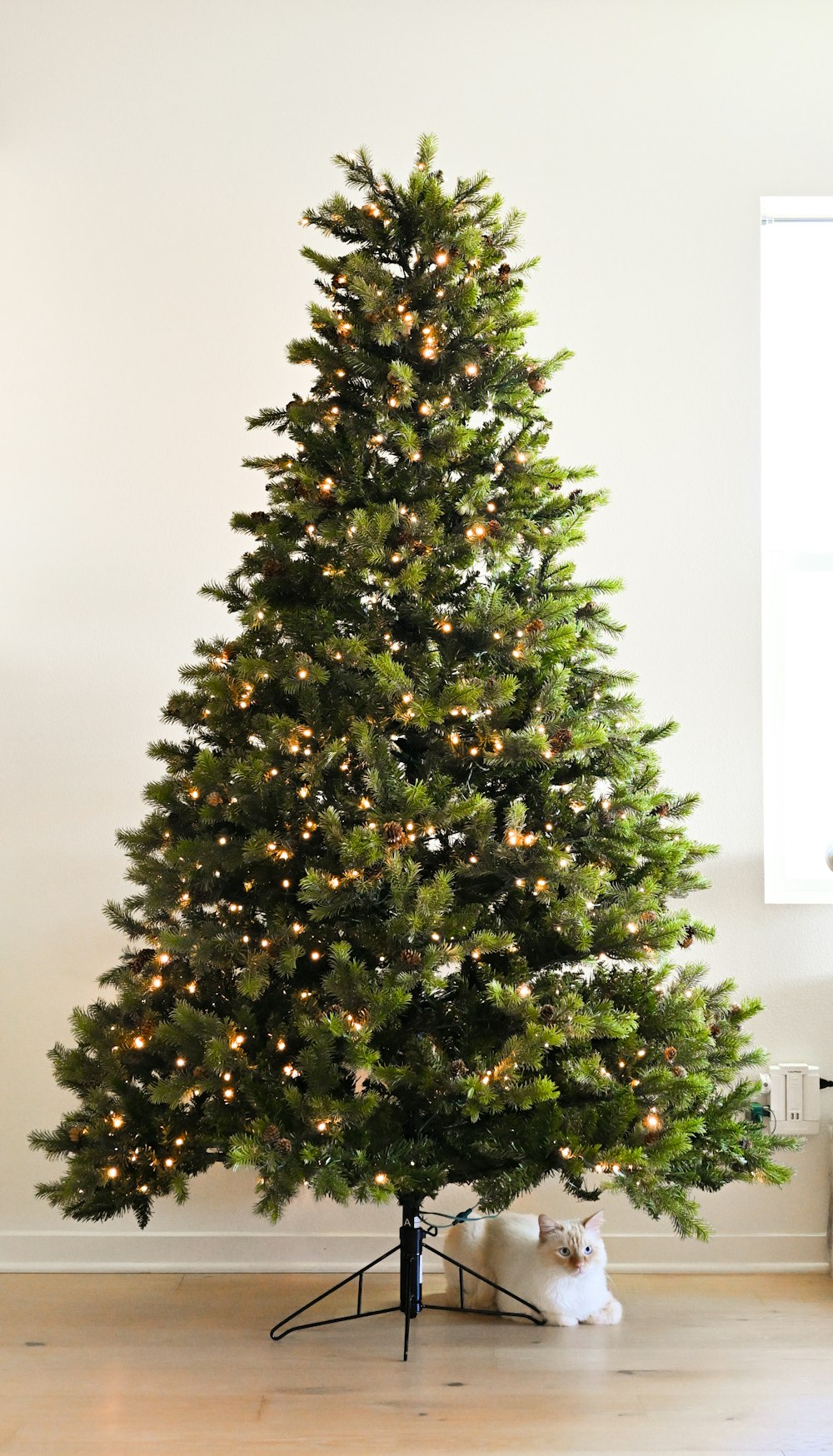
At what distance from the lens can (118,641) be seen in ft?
8.49

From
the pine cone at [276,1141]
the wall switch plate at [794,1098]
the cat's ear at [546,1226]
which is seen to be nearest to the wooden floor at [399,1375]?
the cat's ear at [546,1226]

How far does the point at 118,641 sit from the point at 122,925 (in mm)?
798

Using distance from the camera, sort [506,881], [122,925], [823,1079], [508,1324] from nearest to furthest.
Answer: [506,881], [122,925], [508,1324], [823,1079]

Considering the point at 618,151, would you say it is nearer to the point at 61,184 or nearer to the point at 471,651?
the point at 61,184

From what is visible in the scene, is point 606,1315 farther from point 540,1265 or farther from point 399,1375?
point 399,1375

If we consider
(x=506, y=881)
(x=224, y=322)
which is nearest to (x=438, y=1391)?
(x=506, y=881)

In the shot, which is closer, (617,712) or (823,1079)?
(617,712)

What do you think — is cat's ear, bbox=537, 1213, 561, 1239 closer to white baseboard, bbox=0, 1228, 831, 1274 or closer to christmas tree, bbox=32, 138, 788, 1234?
christmas tree, bbox=32, 138, 788, 1234

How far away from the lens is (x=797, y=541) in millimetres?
2705

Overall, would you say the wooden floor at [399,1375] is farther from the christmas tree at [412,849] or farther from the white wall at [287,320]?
the white wall at [287,320]

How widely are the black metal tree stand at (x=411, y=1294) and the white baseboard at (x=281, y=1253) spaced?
0.60 feet

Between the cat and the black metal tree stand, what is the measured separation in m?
0.01

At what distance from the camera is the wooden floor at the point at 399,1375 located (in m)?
1.77

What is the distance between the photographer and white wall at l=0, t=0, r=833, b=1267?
2.57 meters
